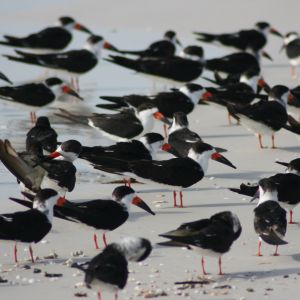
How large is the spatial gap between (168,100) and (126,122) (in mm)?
1199

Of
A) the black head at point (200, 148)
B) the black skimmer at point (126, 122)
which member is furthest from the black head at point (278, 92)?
the black head at point (200, 148)

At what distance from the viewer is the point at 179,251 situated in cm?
837

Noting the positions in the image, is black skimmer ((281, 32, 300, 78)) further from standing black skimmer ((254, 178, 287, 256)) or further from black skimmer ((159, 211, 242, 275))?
black skimmer ((159, 211, 242, 275))

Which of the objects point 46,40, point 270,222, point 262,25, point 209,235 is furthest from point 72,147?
point 262,25

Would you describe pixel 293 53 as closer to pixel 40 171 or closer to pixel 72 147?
pixel 72 147

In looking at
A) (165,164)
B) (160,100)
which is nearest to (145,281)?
(165,164)

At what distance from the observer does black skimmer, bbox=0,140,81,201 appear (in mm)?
9430

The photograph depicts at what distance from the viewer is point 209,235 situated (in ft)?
24.9

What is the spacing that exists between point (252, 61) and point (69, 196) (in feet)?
22.6

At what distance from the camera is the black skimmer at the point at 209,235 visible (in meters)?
7.54

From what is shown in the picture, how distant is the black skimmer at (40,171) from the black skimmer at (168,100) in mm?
3174

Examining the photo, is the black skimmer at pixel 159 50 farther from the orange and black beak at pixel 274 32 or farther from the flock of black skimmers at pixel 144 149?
the orange and black beak at pixel 274 32

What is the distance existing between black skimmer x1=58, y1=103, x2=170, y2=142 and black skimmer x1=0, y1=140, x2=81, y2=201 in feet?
6.93

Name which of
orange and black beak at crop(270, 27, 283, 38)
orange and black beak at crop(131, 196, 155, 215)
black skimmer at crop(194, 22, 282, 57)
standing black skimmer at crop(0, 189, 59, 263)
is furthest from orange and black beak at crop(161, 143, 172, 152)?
orange and black beak at crop(270, 27, 283, 38)
